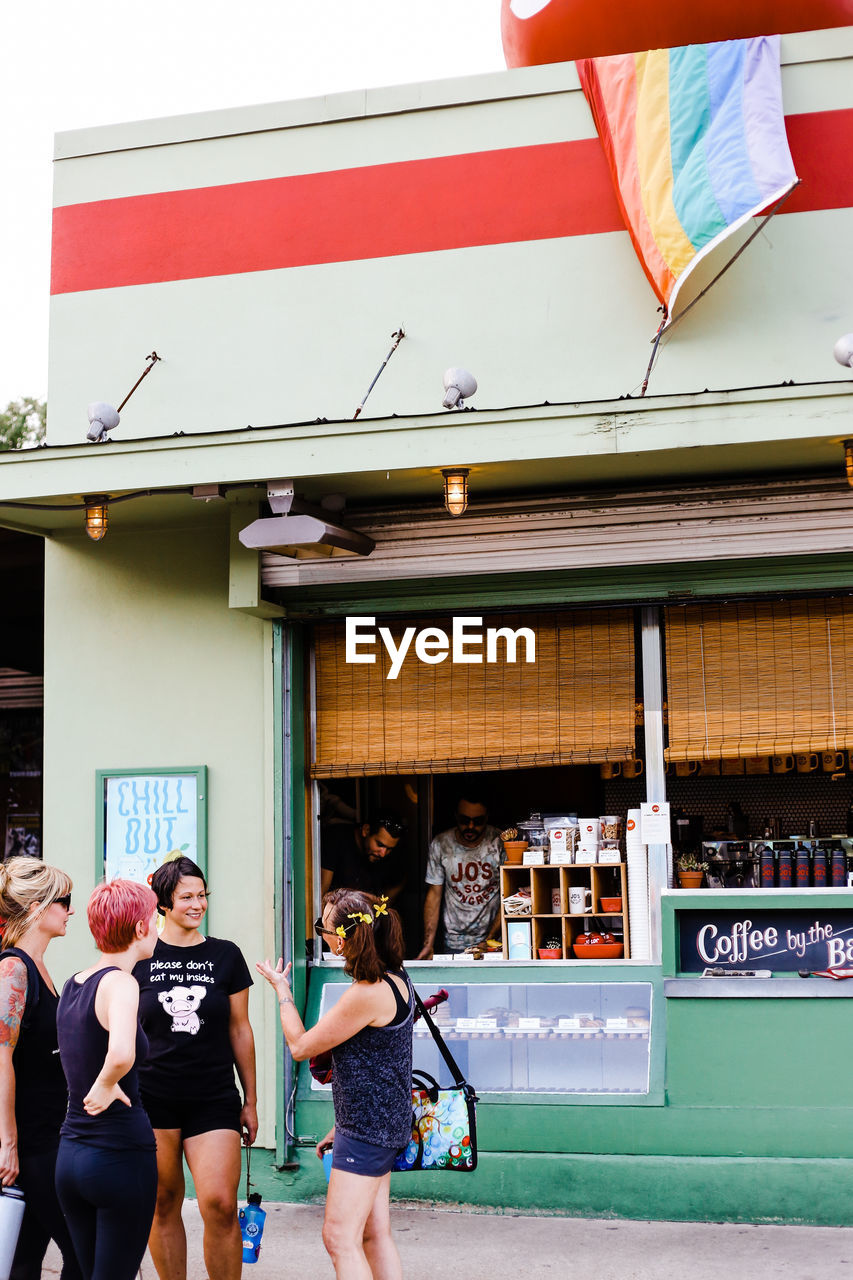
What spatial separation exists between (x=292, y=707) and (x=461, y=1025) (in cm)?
192

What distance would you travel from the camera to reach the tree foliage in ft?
97.7

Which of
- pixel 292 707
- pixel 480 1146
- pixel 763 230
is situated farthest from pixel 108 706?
pixel 763 230

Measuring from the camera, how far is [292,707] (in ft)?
23.7

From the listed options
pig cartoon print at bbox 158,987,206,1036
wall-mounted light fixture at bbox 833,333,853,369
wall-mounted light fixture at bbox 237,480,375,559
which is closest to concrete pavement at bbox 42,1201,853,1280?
pig cartoon print at bbox 158,987,206,1036

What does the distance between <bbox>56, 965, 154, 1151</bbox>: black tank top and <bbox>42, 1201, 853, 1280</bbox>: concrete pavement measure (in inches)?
80.8

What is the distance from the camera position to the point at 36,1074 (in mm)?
4668

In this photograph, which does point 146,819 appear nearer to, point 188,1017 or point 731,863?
point 188,1017

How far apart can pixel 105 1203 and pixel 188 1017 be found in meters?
1.05

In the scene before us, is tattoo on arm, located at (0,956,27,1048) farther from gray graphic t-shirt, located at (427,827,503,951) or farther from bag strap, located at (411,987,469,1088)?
gray graphic t-shirt, located at (427,827,503,951)

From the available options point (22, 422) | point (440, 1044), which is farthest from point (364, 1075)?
point (22, 422)

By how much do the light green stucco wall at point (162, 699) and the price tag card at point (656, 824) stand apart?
78.7 inches

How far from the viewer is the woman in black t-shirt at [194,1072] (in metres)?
4.99

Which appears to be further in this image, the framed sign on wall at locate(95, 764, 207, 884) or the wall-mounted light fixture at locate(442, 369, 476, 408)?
the framed sign on wall at locate(95, 764, 207, 884)

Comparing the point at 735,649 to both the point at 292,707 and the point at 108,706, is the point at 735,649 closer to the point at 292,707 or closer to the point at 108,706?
the point at 292,707
